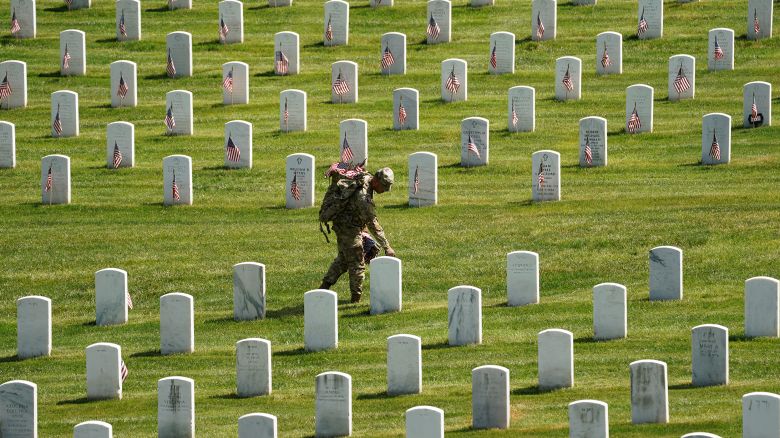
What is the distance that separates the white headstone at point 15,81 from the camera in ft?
112

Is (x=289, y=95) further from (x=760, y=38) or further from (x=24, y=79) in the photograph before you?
(x=760, y=38)

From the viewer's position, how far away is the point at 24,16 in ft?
124

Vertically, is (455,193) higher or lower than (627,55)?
lower

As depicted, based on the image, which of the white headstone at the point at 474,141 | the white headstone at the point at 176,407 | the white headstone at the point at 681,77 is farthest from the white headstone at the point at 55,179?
the white headstone at the point at 681,77

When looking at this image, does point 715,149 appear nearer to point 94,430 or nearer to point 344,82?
point 344,82

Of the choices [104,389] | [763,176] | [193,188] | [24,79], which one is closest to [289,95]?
[193,188]

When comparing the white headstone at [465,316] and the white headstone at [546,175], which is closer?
the white headstone at [465,316]

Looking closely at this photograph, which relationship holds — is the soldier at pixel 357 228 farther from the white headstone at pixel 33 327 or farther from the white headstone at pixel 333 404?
the white headstone at pixel 333 404

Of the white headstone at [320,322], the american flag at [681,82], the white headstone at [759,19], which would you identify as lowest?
the white headstone at [320,322]

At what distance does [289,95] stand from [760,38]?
9.55 m

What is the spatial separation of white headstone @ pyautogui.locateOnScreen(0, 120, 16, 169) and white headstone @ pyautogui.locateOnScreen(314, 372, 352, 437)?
13.5m

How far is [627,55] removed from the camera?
1391 inches

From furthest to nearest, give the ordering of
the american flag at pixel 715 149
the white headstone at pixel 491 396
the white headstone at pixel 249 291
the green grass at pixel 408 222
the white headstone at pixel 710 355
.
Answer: the american flag at pixel 715 149 → the white headstone at pixel 249 291 → the green grass at pixel 408 222 → the white headstone at pixel 710 355 → the white headstone at pixel 491 396

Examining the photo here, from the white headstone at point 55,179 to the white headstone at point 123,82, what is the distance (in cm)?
489
